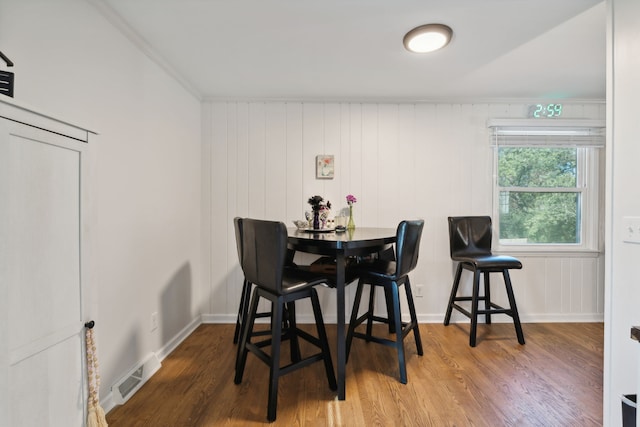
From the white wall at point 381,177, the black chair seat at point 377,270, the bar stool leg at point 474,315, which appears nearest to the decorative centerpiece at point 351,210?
the white wall at point 381,177

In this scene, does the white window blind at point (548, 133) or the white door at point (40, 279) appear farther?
the white window blind at point (548, 133)

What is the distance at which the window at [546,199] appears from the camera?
267cm

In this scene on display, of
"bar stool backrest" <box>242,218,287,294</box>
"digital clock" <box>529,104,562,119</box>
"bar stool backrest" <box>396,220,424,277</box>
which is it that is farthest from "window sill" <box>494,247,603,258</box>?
"bar stool backrest" <box>242,218,287,294</box>

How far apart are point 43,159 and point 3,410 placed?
0.64 meters

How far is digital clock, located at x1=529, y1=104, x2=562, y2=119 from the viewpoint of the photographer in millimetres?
2605

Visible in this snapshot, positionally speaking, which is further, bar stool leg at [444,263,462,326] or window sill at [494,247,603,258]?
window sill at [494,247,603,258]

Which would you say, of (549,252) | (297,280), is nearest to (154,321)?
(297,280)

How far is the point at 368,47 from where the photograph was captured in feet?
5.91

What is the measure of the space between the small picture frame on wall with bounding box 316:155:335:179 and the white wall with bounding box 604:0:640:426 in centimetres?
186

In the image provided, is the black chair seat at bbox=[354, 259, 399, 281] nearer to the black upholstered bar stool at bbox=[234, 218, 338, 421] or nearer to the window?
the black upholstered bar stool at bbox=[234, 218, 338, 421]

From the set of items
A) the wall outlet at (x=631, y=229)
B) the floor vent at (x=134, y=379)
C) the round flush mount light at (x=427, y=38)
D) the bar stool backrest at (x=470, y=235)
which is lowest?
the floor vent at (x=134, y=379)

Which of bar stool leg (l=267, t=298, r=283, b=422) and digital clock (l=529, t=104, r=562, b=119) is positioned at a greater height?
digital clock (l=529, t=104, r=562, b=119)

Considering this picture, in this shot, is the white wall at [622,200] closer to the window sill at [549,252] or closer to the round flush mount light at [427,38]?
the round flush mount light at [427,38]

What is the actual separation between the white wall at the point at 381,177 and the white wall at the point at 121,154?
336mm
